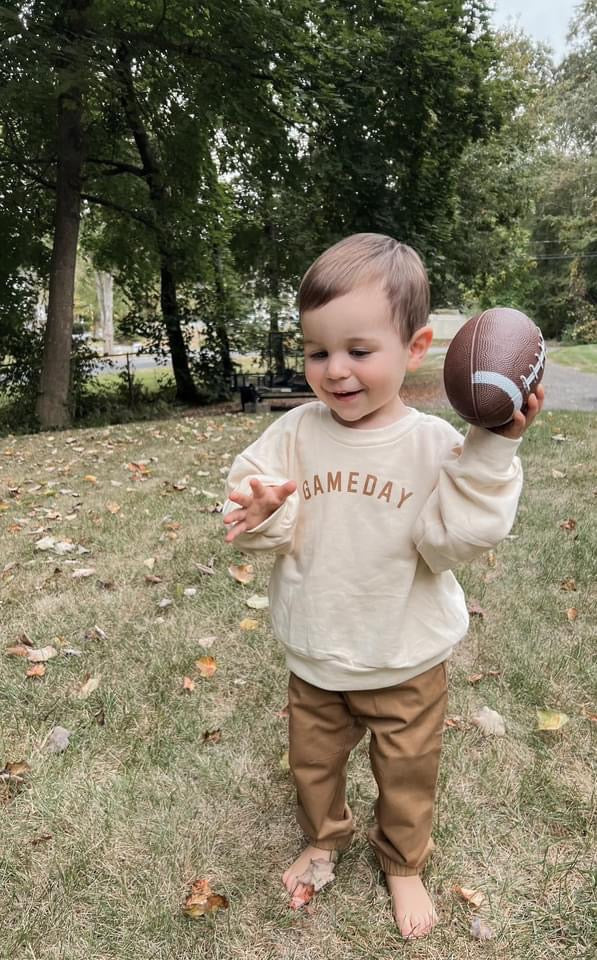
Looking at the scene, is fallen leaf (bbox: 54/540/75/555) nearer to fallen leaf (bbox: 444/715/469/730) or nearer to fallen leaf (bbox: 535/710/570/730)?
fallen leaf (bbox: 444/715/469/730)

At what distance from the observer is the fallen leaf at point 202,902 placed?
70.7 inches

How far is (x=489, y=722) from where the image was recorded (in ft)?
8.13

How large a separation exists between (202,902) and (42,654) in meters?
1.57

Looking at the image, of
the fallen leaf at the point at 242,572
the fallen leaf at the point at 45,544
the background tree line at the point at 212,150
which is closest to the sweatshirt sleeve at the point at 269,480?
the fallen leaf at the point at 242,572

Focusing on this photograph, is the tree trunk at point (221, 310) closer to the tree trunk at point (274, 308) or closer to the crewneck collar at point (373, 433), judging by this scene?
the tree trunk at point (274, 308)

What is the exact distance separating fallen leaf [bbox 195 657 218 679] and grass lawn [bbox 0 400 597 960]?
0.12 feet

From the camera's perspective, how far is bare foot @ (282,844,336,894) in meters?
1.90

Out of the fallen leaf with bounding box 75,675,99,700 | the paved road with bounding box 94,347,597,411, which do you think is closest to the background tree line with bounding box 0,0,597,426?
the paved road with bounding box 94,347,597,411

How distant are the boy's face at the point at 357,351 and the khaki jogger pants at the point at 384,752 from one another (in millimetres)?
745

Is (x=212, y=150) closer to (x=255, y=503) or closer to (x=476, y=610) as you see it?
(x=476, y=610)


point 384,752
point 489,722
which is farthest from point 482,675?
point 384,752

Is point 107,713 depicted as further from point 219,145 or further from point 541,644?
point 219,145

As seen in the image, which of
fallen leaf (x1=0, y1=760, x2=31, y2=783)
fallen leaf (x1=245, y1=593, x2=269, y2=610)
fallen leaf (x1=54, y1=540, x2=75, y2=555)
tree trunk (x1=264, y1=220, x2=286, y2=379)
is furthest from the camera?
tree trunk (x1=264, y1=220, x2=286, y2=379)

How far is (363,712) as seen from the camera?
1677 mm
